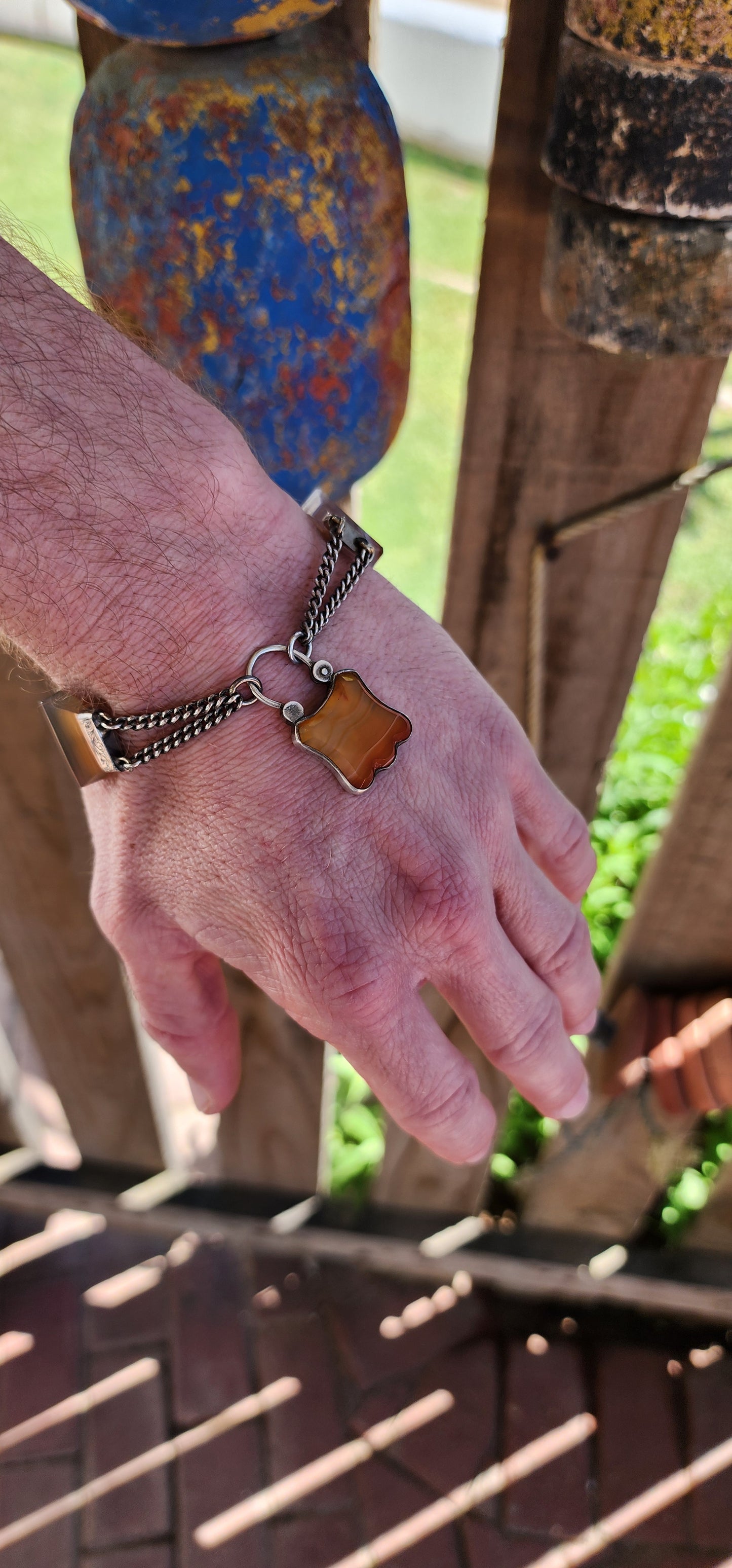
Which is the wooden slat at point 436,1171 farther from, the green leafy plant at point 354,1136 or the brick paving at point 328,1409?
the brick paving at point 328,1409

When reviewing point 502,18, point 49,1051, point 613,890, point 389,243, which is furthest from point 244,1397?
point 502,18

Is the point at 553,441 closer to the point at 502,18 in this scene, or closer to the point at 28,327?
the point at 28,327

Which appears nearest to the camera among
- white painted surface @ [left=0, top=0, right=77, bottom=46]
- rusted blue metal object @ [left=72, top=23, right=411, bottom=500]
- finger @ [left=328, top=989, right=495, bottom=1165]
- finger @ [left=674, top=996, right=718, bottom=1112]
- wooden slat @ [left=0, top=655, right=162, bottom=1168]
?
rusted blue metal object @ [left=72, top=23, right=411, bottom=500]

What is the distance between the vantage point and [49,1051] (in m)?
1.85

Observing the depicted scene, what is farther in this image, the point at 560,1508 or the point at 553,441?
the point at 560,1508

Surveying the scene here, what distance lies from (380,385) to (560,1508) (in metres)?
1.95

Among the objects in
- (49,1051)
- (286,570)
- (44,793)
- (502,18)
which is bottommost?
(49,1051)

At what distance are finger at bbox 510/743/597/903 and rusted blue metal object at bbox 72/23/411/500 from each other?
1.26 ft

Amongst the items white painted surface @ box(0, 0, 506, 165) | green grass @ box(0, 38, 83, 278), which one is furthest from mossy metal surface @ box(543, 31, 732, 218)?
white painted surface @ box(0, 0, 506, 165)

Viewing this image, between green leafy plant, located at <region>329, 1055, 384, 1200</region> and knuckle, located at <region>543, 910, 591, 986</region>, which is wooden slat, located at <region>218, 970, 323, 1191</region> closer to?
green leafy plant, located at <region>329, 1055, 384, 1200</region>

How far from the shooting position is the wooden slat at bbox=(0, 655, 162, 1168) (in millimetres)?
1339

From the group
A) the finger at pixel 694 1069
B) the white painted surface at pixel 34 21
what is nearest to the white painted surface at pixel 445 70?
the white painted surface at pixel 34 21

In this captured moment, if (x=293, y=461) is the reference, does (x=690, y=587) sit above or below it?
below

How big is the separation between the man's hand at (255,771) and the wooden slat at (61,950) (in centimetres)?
40
